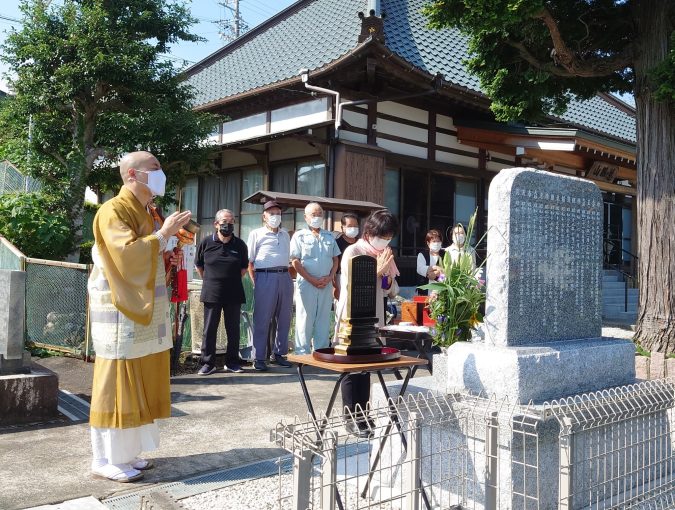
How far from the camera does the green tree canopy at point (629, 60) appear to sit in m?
7.22

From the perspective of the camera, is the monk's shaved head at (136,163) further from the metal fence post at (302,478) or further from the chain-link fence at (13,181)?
the chain-link fence at (13,181)

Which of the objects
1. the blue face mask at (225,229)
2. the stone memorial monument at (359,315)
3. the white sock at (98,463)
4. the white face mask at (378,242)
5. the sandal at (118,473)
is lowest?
the sandal at (118,473)

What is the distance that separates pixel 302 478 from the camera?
2.38 meters

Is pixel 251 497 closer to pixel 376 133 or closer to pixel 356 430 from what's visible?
pixel 356 430

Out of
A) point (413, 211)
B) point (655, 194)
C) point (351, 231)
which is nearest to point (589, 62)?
point (655, 194)

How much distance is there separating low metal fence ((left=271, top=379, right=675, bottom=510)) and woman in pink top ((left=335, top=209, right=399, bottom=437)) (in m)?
0.67

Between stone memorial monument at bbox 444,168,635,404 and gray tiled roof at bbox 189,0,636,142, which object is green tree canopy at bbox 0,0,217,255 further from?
stone memorial monument at bbox 444,168,635,404

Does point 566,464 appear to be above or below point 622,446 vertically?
above

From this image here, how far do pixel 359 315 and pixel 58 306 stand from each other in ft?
17.1

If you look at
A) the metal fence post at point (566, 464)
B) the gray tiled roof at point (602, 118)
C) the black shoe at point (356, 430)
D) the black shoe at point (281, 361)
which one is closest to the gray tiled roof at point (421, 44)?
the gray tiled roof at point (602, 118)

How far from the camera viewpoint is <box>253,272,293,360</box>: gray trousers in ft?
24.8

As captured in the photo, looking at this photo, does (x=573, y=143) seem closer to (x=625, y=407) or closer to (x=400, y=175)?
(x=400, y=175)

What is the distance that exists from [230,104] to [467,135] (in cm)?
533

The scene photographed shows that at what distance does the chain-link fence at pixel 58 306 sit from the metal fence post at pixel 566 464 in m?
5.99
